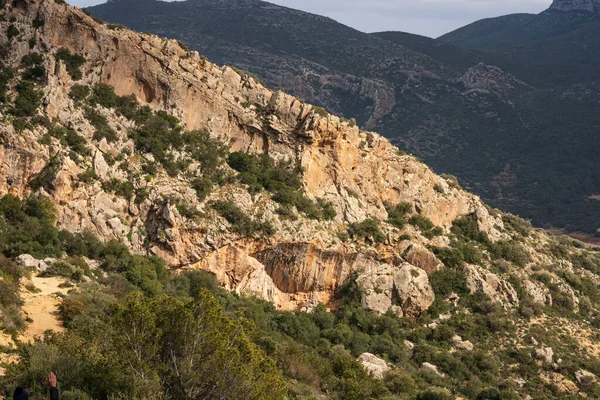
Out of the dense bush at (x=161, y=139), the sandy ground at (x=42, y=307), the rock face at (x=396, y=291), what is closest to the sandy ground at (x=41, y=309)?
the sandy ground at (x=42, y=307)

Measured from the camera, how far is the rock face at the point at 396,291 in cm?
3866

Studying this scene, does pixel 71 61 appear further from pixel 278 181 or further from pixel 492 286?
pixel 492 286

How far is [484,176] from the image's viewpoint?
120 metres

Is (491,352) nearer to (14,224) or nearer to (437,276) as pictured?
(437,276)

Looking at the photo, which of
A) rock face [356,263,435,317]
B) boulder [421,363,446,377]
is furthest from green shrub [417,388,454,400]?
rock face [356,263,435,317]

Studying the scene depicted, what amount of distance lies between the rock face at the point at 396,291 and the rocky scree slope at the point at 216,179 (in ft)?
0.28

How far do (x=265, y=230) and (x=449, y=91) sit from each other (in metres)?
115

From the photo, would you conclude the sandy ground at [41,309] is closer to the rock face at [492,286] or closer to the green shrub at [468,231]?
the rock face at [492,286]

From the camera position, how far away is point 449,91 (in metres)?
141

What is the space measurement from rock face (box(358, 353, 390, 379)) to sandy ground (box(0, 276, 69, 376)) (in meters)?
15.6

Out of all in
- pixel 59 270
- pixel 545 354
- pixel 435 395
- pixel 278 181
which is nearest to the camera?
pixel 435 395

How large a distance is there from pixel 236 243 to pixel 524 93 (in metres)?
123

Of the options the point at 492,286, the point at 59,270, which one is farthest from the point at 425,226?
the point at 59,270

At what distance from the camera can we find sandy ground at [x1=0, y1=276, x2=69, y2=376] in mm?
21381
